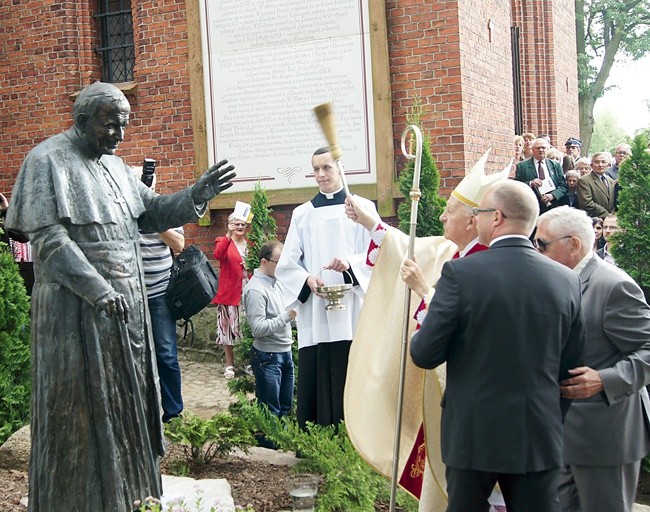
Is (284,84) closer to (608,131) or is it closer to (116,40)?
(116,40)

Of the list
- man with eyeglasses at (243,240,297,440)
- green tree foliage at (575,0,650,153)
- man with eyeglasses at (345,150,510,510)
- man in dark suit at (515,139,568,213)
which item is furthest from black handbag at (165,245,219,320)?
green tree foliage at (575,0,650,153)

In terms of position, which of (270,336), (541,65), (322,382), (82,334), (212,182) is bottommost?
(322,382)

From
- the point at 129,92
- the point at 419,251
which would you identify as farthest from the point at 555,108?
the point at 419,251

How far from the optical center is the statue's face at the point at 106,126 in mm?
3816

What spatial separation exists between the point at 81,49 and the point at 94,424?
869 cm

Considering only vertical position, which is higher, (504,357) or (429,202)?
(429,202)

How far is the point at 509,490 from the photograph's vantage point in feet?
11.7

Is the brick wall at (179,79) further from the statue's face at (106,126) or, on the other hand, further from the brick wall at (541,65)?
the statue's face at (106,126)

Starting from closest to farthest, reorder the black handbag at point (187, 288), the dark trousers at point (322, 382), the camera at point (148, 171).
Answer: the camera at point (148, 171) < the dark trousers at point (322, 382) < the black handbag at point (187, 288)

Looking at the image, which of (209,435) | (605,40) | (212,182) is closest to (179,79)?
(209,435)

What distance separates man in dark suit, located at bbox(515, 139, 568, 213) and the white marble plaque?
220 cm

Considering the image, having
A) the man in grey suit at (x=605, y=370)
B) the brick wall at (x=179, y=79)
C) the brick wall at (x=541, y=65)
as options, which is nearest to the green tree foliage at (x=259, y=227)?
the brick wall at (x=179, y=79)

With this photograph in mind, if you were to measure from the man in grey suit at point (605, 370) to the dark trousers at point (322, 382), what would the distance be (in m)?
2.34

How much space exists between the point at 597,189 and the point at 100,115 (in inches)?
302
